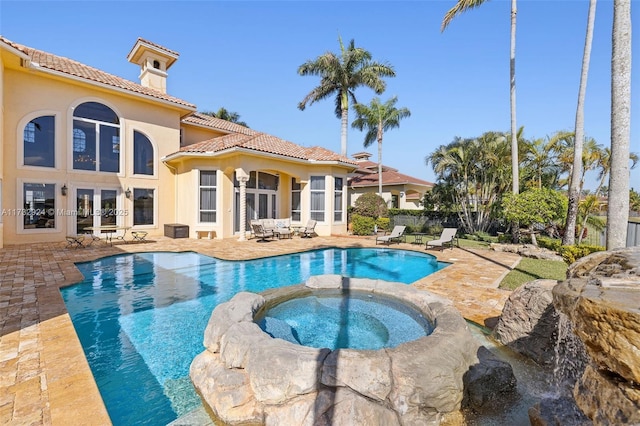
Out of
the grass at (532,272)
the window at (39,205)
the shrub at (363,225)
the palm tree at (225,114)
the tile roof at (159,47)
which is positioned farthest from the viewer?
the palm tree at (225,114)

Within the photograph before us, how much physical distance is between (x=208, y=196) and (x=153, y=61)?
10.7m

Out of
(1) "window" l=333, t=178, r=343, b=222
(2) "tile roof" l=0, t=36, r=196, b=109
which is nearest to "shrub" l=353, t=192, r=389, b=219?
(1) "window" l=333, t=178, r=343, b=222

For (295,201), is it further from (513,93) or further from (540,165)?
(540,165)

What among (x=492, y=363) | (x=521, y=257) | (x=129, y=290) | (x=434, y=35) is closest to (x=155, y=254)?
(x=129, y=290)

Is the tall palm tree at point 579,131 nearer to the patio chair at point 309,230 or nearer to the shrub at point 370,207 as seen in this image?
the shrub at point 370,207

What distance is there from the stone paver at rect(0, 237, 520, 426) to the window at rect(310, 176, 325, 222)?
5.67 m

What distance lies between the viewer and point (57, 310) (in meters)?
5.54

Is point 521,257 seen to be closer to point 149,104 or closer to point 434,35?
point 434,35

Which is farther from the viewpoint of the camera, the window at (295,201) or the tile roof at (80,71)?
the window at (295,201)

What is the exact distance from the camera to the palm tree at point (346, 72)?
74.2 feet

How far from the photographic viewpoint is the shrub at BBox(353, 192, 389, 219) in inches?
798

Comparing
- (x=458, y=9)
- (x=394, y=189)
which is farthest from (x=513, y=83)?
(x=394, y=189)

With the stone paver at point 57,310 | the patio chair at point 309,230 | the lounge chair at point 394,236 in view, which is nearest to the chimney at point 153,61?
the stone paver at point 57,310

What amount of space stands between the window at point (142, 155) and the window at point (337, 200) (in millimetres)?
11091
